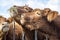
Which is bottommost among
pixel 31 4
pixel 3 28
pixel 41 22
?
pixel 3 28

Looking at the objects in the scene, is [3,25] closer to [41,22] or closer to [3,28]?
[3,28]

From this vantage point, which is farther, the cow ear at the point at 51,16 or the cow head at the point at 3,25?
the cow head at the point at 3,25

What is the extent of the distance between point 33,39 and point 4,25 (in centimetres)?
53

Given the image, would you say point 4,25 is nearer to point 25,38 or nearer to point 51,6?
point 25,38

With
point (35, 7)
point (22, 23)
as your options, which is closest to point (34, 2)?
point (35, 7)

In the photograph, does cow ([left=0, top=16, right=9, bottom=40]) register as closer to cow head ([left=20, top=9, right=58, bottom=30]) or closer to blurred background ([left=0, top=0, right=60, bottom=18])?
blurred background ([left=0, top=0, right=60, bottom=18])

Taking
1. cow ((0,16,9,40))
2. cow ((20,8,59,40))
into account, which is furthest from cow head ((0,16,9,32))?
cow ((20,8,59,40))

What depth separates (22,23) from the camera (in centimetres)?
505

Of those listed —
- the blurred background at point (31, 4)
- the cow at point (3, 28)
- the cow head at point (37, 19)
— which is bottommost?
the cow at point (3, 28)

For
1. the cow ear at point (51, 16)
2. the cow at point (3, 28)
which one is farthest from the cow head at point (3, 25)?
the cow ear at point (51, 16)

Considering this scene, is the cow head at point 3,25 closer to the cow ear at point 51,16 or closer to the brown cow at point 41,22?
the brown cow at point 41,22

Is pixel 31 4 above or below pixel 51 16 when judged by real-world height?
above

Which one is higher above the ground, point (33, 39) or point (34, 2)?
point (34, 2)

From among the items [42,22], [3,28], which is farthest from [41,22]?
[3,28]
